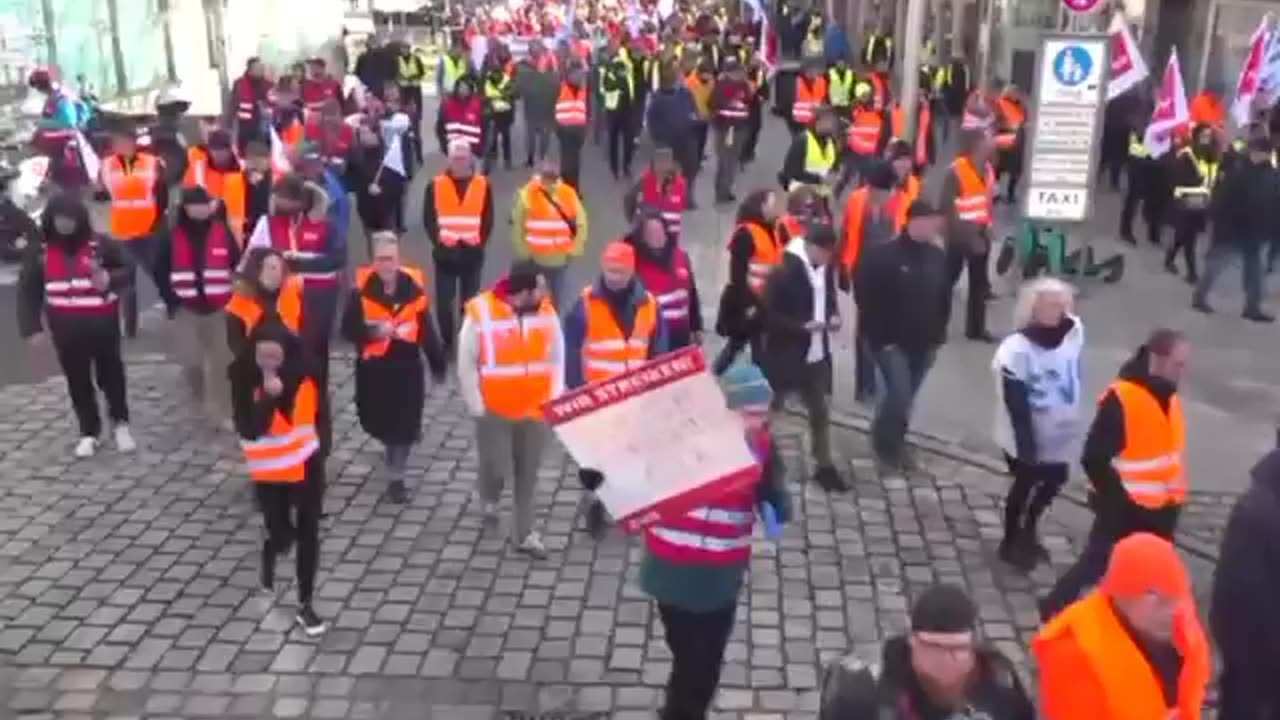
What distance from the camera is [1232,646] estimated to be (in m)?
4.86

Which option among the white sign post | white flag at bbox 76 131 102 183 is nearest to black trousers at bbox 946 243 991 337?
the white sign post

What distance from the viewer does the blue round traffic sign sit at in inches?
480

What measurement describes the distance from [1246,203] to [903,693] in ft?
32.2

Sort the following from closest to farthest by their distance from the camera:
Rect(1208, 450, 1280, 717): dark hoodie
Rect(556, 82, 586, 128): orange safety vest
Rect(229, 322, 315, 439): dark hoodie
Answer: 1. Rect(1208, 450, 1280, 717): dark hoodie
2. Rect(229, 322, 315, 439): dark hoodie
3. Rect(556, 82, 586, 128): orange safety vest

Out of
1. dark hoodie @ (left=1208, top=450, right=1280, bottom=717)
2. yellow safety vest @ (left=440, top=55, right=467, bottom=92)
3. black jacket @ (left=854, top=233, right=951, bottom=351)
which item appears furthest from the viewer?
yellow safety vest @ (left=440, top=55, right=467, bottom=92)

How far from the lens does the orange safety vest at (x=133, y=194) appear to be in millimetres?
10906

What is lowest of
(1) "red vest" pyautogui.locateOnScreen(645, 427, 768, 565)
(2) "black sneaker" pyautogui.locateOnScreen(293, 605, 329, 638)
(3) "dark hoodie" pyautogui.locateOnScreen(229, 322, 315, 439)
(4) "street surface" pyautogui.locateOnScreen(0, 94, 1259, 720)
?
(4) "street surface" pyautogui.locateOnScreen(0, 94, 1259, 720)

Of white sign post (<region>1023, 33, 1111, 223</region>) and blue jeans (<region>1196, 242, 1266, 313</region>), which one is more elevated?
white sign post (<region>1023, 33, 1111, 223</region>)

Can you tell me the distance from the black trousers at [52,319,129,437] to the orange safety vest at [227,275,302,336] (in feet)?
4.40

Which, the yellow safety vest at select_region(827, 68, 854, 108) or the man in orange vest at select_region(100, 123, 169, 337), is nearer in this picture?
the man in orange vest at select_region(100, 123, 169, 337)

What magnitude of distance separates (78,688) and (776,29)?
26.0 meters

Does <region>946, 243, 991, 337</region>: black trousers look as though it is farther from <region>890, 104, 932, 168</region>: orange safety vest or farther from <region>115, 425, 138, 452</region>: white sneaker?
<region>115, 425, 138, 452</region>: white sneaker

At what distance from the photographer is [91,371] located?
363 inches

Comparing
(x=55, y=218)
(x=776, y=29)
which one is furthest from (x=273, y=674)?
(x=776, y=29)
